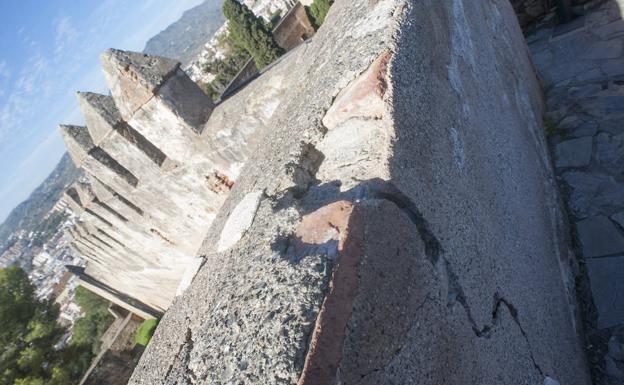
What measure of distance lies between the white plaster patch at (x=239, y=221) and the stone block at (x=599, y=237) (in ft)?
8.81

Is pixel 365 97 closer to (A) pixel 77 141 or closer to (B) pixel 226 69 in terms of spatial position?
(A) pixel 77 141

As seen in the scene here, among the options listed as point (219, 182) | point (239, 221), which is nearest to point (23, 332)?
point (219, 182)

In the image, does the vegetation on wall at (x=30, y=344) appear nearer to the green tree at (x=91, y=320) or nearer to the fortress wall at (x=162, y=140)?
the green tree at (x=91, y=320)

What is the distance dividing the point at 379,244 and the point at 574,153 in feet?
11.6

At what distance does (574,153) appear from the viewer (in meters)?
3.72

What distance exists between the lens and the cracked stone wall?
930mm

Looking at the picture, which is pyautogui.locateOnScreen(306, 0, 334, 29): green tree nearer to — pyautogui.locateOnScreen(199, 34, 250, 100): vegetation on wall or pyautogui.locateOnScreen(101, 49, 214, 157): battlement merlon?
pyautogui.locateOnScreen(199, 34, 250, 100): vegetation on wall

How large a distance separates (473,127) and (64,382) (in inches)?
519

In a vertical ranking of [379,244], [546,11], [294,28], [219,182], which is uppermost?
[379,244]

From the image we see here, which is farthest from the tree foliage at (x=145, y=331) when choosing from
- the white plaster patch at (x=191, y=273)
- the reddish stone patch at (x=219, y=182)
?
the white plaster patch at (x=191, y=273)

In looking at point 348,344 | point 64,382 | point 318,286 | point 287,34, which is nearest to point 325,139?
point 318,286

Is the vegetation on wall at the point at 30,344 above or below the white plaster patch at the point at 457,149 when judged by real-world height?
below

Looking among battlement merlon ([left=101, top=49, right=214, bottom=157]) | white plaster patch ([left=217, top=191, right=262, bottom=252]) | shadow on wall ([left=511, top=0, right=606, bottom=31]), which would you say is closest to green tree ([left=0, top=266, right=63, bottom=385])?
battlement merlon ([left=101, top=49, right=214, bottom=157])

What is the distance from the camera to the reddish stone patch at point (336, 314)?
0.82 meters
